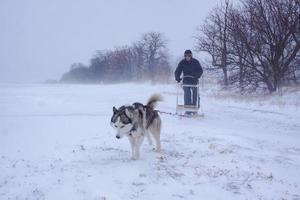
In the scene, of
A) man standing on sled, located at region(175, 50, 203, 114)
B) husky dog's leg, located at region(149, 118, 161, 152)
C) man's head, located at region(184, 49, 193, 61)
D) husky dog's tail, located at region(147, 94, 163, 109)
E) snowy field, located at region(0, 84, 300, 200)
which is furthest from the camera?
man standing on sled, located at region(175, 50, 203, 114)

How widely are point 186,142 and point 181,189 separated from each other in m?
2.99

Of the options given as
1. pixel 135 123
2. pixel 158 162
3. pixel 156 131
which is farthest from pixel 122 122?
pixel 156 131

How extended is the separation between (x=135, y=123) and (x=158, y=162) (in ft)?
2.87

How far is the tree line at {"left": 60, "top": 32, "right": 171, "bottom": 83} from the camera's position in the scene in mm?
63116

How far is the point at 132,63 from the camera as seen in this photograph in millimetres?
68062

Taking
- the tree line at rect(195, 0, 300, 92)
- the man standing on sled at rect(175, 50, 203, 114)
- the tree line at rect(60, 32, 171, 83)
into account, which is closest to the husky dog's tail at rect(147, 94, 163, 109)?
the man standing on sled at rect(175, 50, 203, 114)

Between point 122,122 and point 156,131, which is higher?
point 122,122

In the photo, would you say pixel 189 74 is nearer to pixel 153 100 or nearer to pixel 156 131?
pixel 153 100

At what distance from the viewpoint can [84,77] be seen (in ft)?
298

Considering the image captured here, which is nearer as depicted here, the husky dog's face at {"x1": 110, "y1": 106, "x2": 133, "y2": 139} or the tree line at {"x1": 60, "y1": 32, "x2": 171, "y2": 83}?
the husky dog's face at {"x1": 110, "y1": 106, "x2": 133, "y2": 139}

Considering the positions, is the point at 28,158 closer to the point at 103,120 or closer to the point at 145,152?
the point at 145,152

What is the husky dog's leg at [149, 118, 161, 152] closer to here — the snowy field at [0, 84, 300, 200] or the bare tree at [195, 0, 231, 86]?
the snowy field at [0, 84, 300, 200]

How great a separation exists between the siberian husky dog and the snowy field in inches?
13.3

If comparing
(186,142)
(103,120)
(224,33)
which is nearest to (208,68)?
(224,33)
